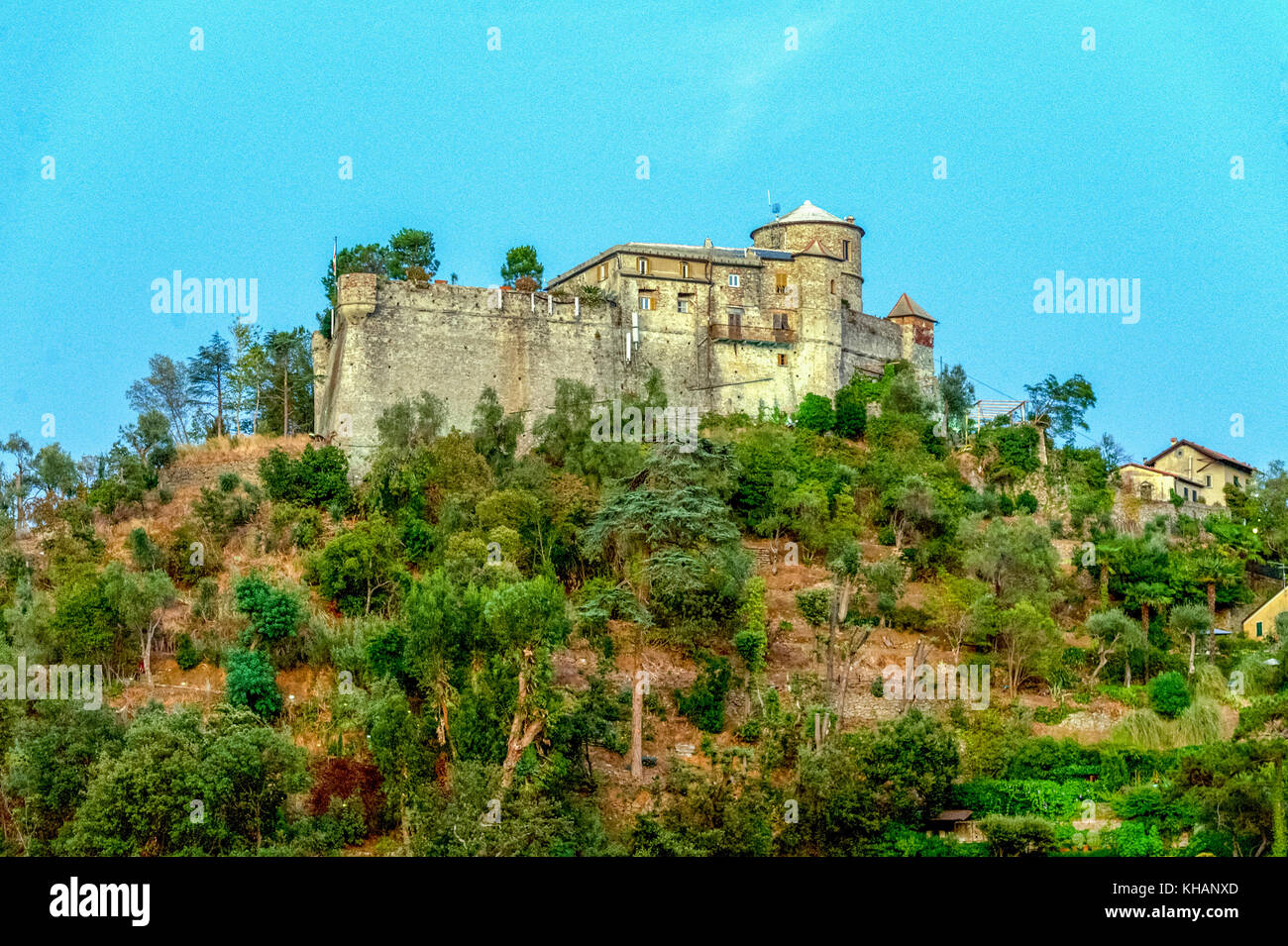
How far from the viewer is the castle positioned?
54.4 meters

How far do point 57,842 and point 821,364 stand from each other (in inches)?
1253

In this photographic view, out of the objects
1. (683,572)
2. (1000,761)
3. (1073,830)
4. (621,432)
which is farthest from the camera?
(621,432)

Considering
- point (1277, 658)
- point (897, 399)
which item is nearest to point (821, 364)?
point (897, 399)

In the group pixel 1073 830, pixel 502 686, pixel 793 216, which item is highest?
pixel 793 216

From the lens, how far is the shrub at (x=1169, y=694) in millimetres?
45312

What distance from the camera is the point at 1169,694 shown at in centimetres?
4562

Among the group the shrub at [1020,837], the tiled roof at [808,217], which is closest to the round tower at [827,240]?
the tiled roof at [808,217]

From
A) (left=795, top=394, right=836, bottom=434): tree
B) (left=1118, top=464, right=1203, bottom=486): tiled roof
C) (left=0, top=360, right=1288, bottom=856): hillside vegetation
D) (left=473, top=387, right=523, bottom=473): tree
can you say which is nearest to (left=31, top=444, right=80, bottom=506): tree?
(left=0, top=360, right=1288, bottom=856): hillside vegetation

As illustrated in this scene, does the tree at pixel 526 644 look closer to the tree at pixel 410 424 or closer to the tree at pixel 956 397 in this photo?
the tree at pixel 410 424

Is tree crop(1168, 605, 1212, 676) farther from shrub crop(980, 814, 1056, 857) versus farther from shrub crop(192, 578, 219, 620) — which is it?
shrub crop(192, 578, 219, 620)

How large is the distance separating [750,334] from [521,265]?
8866 millimetres

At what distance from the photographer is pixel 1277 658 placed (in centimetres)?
4375
